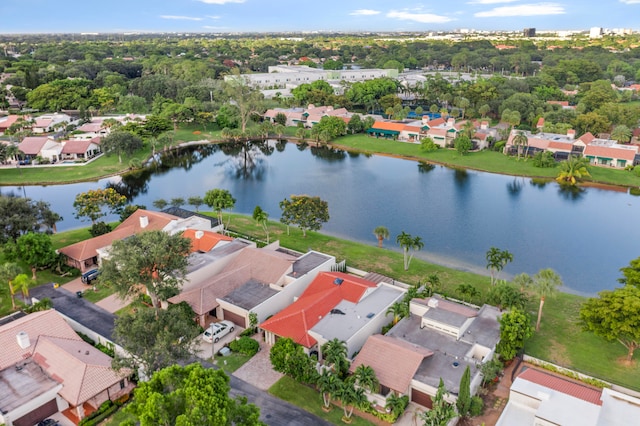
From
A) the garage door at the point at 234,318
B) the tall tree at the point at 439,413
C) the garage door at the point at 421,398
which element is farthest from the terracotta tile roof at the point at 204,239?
the tall tree at the point at 439,413

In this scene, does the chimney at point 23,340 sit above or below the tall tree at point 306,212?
below

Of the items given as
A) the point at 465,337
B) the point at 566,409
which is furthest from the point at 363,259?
the point at 566,409

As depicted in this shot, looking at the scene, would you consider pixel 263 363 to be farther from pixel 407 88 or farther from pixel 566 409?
pixel 407 88

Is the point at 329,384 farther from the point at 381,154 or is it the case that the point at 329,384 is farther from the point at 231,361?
the point at 381,154

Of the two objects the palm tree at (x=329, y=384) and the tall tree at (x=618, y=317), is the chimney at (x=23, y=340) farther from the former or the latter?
the tall tree at (x=618, y=317)

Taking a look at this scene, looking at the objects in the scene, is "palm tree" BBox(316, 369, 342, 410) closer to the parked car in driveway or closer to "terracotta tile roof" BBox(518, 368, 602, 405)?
"terracotta tile roof" BBox(518, 368, 602, 405)

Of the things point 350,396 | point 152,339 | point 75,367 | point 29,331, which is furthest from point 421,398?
point 29,331
